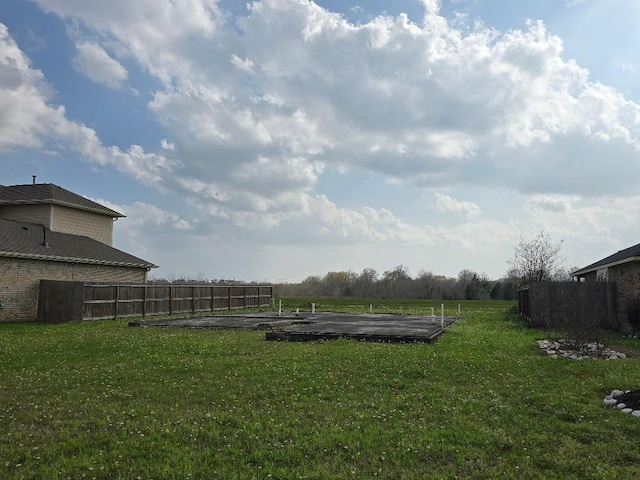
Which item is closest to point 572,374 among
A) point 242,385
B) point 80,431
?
point 242,385

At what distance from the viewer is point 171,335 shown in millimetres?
15648

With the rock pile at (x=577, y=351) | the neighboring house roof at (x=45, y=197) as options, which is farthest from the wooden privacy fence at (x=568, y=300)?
the neighboring house roof at (x=45, y=197)

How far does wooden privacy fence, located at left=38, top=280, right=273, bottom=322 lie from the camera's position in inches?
866

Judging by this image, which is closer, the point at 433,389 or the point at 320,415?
the point at 320,415

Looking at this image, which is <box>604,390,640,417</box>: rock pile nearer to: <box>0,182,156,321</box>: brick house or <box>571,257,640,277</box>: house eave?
<box>571,257,640,277</box>: house eave

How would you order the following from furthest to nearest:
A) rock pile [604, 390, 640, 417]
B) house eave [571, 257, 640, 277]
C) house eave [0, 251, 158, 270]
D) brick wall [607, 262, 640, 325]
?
1. house eave [0, 251, 158, 270]
2. brick wall [607, 262, 640, 325]
3. house eave [571, 257, 640, 277]
4. rock pile [604, 390, 640, 417]

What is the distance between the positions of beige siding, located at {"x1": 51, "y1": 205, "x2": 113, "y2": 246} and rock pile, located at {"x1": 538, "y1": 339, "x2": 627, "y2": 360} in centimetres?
2556

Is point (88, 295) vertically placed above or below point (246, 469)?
above

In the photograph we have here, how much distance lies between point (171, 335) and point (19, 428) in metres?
10.1

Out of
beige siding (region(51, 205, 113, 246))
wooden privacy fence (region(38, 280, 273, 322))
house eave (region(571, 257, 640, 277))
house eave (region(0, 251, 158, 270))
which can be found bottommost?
wooden privacy fence (region(38, 280, 273, 322))

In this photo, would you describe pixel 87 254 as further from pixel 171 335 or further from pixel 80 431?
pixel 80 431

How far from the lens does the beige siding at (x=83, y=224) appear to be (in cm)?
2875

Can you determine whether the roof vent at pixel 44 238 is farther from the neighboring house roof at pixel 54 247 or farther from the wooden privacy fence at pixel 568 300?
the wooden privacy fence at pixel 568 300

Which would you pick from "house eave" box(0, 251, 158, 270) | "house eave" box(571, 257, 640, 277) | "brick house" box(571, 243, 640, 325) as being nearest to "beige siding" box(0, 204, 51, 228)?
"house eave" box(0, 251, 158, 270)
